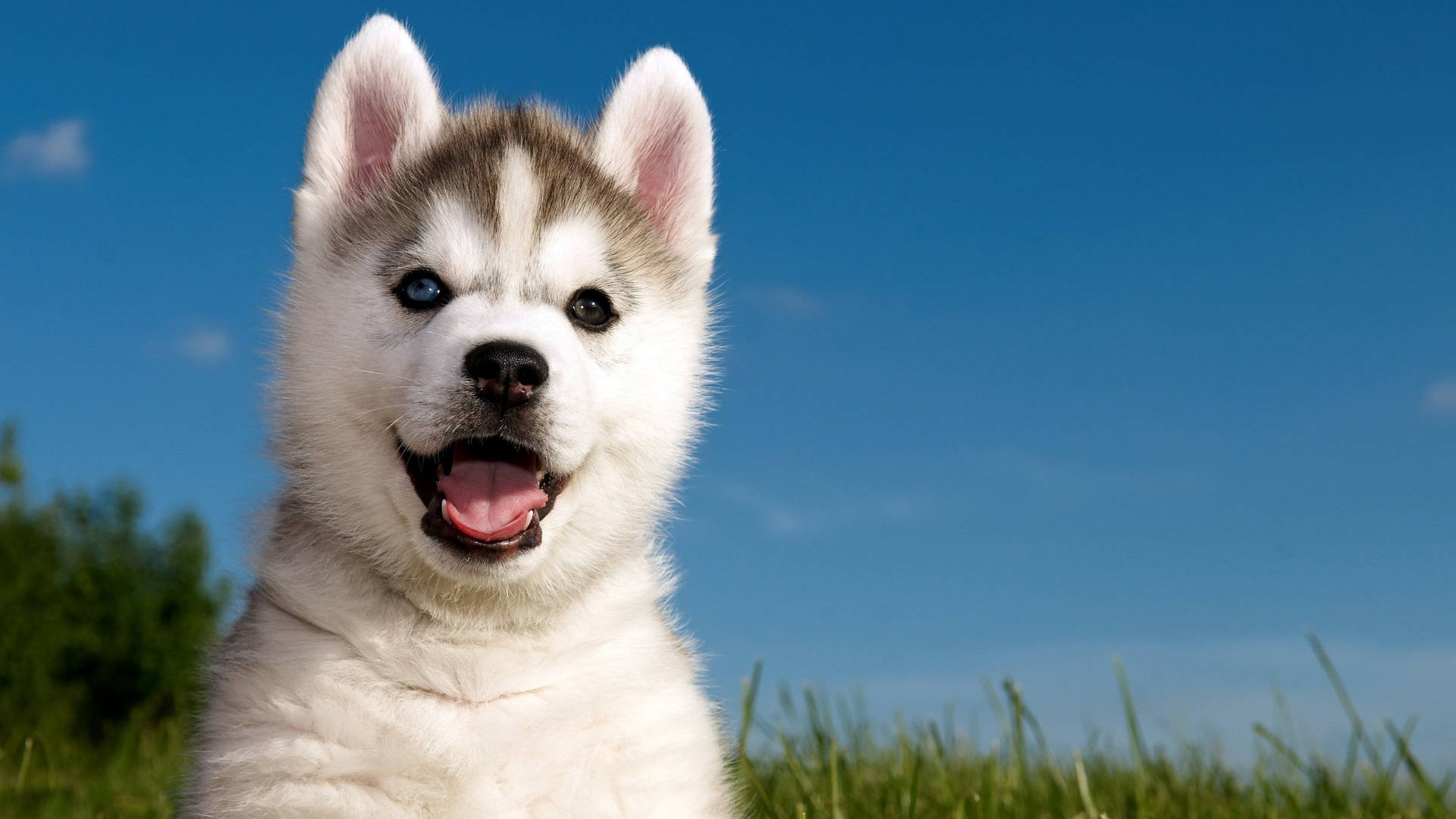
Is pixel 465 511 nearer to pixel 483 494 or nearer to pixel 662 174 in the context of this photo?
pixel 483 494

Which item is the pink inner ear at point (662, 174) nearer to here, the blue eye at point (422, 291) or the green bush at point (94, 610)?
the blue eye at point (422, 291)

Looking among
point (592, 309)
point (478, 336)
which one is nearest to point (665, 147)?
point (592, 309)

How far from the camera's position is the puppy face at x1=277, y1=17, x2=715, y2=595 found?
373 cm

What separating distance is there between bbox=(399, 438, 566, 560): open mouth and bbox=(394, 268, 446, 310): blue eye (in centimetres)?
48

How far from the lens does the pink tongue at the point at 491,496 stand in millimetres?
3754

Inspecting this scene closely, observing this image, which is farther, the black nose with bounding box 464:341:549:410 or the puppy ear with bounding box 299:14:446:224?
the puppy ear with bounding box 299:14:446:224

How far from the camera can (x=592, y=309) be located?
419 centimetres

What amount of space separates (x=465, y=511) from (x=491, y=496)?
96mm

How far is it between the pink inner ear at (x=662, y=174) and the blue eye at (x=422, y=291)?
47.4 inches

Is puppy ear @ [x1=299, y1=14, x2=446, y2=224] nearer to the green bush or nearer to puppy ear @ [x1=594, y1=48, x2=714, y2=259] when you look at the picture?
puppy ear @ [x1=594, y1=48, x2=714, y2=259]

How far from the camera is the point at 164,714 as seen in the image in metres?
20.9

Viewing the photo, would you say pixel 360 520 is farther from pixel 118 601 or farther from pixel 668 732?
pixel 118 601

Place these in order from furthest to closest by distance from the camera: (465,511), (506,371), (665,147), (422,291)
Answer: (665,147)
(422,291)
(465,511)
(506,371)

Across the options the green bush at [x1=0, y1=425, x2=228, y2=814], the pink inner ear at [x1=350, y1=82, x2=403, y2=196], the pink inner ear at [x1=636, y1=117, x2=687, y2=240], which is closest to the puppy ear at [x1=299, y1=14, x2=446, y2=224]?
the pink inner ear at [x1=350, y1=82, x2=403, y2=196]
